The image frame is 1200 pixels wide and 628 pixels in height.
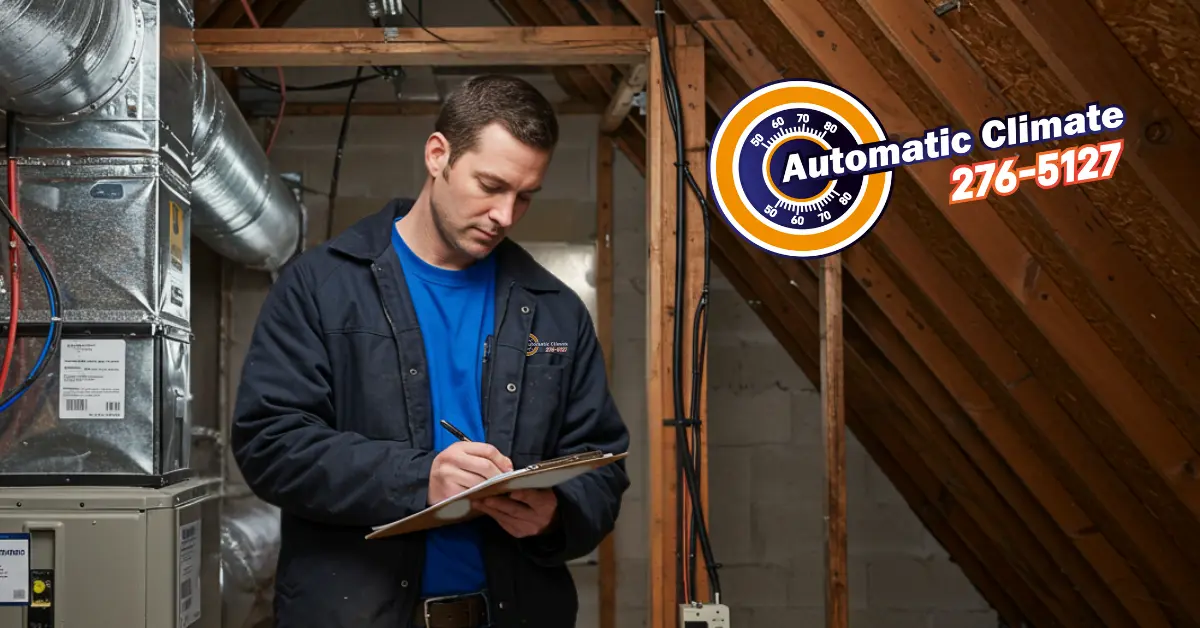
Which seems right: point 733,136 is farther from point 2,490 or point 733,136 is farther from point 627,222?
point 627,222

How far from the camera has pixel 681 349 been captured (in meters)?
2.98

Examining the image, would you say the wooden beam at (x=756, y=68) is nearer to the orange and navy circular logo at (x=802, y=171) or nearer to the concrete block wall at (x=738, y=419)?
the orange and navy circular logo at (x=802, y=171)

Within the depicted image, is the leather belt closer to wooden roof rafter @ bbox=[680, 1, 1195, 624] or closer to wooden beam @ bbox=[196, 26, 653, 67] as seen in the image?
wooden roof rafter @ bbox=[680, 1, 1195, 624]

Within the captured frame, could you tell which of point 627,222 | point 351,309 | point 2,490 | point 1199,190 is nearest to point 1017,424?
point 1199,190

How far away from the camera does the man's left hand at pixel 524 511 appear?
5.03 feet

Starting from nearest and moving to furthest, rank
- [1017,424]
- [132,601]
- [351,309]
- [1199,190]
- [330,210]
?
[351,309]
[1199,190]
[132,601]
[1017,424]
[330,210]

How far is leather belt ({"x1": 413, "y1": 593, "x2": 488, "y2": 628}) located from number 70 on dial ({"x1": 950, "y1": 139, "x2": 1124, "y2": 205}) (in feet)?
4.25

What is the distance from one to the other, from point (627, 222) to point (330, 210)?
3.94 feet

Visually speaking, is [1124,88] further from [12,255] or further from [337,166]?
[337,166]

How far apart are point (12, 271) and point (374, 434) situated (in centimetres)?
100

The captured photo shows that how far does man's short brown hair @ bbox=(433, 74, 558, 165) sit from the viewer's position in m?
1.66

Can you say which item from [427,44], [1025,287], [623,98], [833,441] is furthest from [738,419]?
[1025,287]

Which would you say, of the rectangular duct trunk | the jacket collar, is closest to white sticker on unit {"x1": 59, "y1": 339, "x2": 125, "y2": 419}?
the rectangular duct trunk

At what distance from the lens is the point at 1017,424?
318 cm
